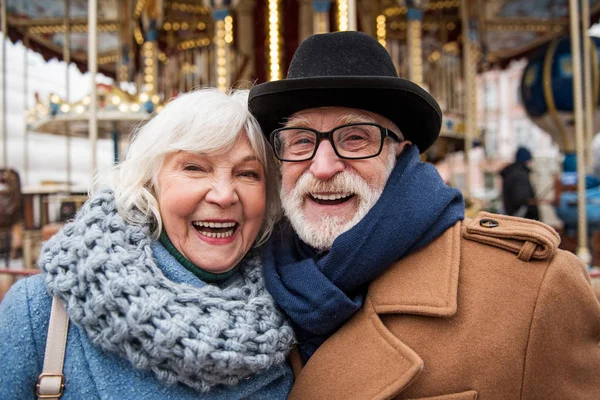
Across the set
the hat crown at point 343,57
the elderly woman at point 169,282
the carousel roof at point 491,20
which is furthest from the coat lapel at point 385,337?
the carousel roof at point 491,20

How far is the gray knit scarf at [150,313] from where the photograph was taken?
1.26m

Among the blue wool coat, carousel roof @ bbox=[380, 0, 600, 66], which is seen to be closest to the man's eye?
the blue wool coat

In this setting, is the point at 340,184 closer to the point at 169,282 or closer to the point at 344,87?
the point at 344,87

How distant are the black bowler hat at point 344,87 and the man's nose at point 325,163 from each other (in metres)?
0.14

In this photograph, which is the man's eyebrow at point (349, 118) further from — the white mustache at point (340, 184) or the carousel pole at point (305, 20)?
the carousel pole at point (305, 20)

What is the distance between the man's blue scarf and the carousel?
2355 millimetres

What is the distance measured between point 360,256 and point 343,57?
0.64 metres

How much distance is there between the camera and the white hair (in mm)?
1533

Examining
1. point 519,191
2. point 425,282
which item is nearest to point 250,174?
point 425,282

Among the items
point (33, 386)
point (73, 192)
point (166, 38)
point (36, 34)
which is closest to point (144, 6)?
point (166, 38)

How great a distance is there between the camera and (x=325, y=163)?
159 cm

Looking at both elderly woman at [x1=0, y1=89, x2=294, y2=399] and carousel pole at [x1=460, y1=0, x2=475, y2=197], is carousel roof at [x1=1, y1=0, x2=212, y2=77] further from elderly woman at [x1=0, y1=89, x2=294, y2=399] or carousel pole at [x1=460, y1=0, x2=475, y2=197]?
elderly woman at [x1=0, y1=89, x2=294, y2=399]

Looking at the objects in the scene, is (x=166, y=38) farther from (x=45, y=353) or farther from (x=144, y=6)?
(x=45, y=353)

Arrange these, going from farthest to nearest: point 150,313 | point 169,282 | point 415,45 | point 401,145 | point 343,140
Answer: point 415,45, point 401,145, point 343,140, point 169,282, point 150,313
